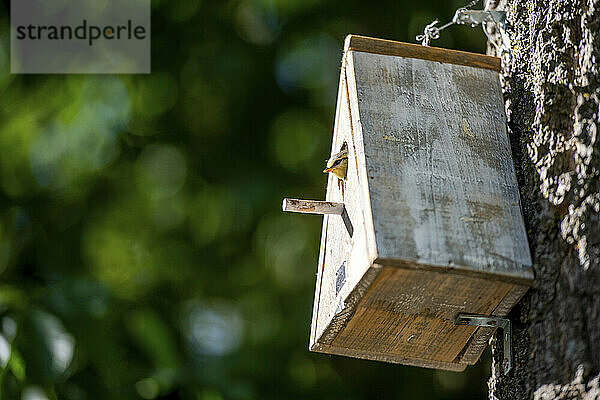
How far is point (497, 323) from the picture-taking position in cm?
109

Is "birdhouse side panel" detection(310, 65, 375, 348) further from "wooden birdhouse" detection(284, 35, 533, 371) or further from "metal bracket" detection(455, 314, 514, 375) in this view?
"metal bracket" detection(455, 314, 514, 375)

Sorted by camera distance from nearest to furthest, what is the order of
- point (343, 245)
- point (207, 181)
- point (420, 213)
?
point (420, 213), point (343, 245), point (207, 181)

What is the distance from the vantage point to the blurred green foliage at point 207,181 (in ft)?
8.01

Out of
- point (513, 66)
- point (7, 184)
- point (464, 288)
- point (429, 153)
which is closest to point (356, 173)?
point (429, 153)

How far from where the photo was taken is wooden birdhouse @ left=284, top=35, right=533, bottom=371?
991mm

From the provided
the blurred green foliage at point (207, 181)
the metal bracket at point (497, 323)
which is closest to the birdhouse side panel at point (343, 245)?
the metal bracket at point (497, 323)

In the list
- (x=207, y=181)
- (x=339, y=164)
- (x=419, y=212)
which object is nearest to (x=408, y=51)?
(x=339, y=164)

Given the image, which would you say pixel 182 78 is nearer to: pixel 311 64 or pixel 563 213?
pixel 311 64

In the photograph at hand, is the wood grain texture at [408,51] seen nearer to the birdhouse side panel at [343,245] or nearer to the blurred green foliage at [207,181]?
the birdhouse side panel at [343,245]

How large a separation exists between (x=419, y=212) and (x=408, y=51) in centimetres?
31

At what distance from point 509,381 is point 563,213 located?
0.27 meters

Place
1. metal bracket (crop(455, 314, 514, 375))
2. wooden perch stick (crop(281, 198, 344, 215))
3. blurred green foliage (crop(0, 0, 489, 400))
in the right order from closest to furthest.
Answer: metal bracket (crop(455, 314, 514, 375)) → wooden perch stick (crop(281, 198, 344, 215)) → blurred green foliage (crop(0, 0, 489, 400))

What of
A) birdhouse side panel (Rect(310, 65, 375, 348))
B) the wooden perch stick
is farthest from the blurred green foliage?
the wooden perch stick

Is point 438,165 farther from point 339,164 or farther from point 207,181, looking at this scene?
point 207,181
